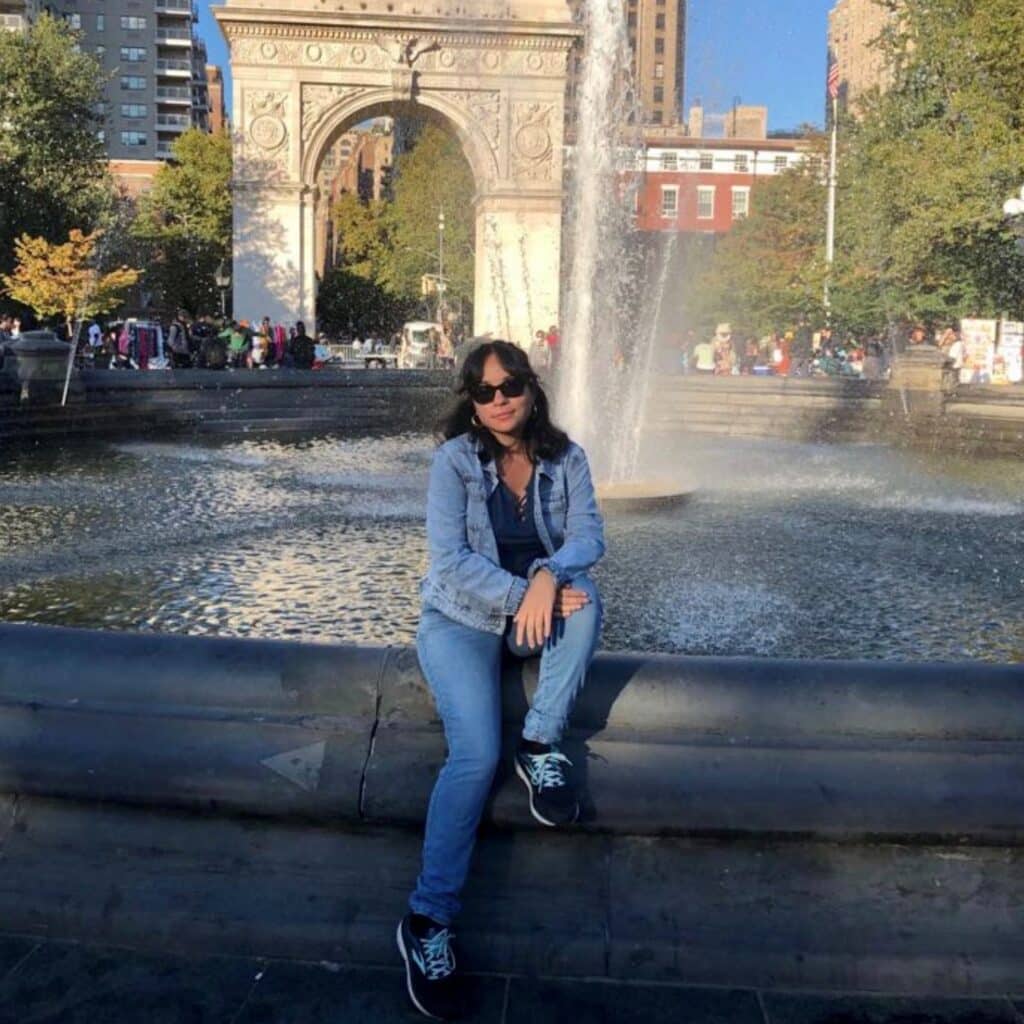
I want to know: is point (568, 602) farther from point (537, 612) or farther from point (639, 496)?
point (639, 496)

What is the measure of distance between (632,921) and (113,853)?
1255 mm

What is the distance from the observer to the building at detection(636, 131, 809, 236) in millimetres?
78438

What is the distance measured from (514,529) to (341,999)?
120 centimetres

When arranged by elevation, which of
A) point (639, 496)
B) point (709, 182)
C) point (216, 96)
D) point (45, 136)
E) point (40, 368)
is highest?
point (216, 96)

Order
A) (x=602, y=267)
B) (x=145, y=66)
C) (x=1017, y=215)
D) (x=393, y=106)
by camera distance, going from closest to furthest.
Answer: (x=602, y=267), (x=1017, y=215), (x=393, y=106), (x=145, y=66)

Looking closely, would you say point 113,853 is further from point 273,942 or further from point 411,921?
point 411,921

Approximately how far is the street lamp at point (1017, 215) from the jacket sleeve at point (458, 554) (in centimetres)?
1688

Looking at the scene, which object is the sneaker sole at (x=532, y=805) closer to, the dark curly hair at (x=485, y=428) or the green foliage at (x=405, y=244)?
the dark curly hair at (x=485, y=428)

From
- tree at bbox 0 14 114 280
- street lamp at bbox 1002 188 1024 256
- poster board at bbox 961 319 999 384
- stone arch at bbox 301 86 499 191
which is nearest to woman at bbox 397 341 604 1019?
street lamp at bbox 1002 188 1024 256

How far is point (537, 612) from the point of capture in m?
2.96

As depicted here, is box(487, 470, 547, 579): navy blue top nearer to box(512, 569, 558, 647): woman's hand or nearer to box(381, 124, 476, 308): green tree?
box(512, 569, 558, 647): woman's hand

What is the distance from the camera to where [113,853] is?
305 centimetres

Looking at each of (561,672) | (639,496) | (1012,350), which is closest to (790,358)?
(1012,350)

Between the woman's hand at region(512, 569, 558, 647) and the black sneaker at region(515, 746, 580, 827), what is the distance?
0.88 feet
